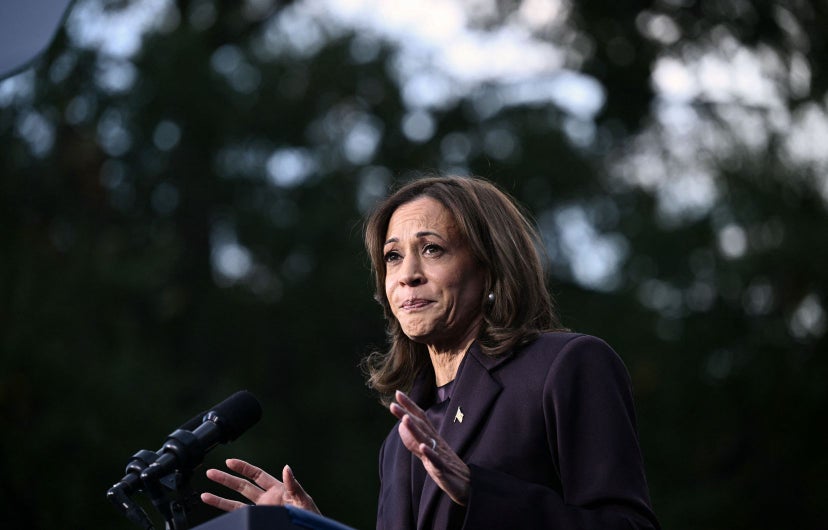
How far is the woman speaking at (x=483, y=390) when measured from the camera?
7.64 ft

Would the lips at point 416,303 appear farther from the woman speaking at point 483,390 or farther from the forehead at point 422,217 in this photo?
the forehead at point 422,217

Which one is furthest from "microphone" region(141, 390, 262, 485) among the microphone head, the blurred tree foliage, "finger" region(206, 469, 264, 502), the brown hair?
the blurred tree foliage

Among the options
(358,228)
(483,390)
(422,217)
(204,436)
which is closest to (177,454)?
(204,436)

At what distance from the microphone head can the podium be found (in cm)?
45

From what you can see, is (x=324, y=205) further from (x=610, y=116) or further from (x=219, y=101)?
(x=610, y=116)

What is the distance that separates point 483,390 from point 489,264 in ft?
1.22

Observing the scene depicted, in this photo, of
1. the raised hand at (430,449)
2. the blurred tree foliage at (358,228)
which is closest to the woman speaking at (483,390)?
the raised hand at (430,449)

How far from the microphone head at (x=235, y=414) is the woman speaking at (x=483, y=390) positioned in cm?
30

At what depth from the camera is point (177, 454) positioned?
226 cm

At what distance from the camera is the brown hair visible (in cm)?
284

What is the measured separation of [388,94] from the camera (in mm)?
12508

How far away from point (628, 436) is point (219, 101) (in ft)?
32.1

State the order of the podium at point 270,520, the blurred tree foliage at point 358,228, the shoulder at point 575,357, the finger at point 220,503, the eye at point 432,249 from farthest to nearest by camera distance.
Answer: the blurred tree foliage at point 358,228
the eye at point 432,249
the finger at point 220,503
the shoulder at point 575,357
the podium at point 270,520

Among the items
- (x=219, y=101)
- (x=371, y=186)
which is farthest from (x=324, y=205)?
(x=219, y=101)
